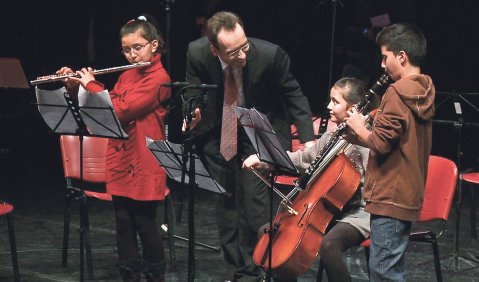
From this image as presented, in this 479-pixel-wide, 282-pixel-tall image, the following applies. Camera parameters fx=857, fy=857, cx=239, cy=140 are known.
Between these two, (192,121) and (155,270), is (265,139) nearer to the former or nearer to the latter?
(192,121)

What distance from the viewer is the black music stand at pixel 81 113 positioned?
4.41 meters

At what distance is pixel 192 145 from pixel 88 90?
79cm

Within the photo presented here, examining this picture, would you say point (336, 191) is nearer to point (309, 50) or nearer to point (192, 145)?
point (192, 145)

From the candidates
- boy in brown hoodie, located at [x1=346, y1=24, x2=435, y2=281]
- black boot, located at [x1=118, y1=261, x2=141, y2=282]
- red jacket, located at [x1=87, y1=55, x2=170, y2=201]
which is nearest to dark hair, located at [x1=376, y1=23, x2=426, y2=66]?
boy in brown hoodie, located at [x1=346, y1=24, x2=435, y2=281]

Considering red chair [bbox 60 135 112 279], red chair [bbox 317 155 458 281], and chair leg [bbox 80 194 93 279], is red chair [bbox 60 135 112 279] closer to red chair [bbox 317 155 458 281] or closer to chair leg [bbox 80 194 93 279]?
chair leg [bbox 80 194 93 279]

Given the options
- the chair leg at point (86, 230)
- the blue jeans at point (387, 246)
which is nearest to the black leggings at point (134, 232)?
the chair leg at point (86, 230)

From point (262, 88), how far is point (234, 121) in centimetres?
24

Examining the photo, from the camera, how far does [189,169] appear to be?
13.3 feet

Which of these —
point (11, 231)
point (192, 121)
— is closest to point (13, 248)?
point (11, 231)

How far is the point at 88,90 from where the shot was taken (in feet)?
14.7

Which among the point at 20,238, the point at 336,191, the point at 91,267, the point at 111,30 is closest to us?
the point at 336,191

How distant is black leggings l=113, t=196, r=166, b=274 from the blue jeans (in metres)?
1.37

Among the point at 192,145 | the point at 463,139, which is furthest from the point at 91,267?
the point at 463,139

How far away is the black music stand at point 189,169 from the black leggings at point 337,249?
1.93ft
